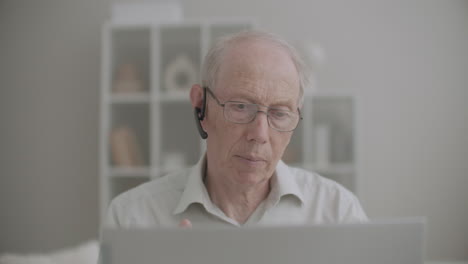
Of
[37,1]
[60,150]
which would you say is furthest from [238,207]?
[37,1]

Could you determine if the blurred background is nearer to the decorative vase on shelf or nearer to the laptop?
the decorative vase on shelf

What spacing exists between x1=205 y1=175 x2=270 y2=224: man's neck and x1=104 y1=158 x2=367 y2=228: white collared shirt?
0.02m

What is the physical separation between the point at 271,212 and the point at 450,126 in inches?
94.0

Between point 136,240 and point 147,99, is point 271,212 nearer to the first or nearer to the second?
point 136,240

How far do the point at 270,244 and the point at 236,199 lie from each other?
0.67 m

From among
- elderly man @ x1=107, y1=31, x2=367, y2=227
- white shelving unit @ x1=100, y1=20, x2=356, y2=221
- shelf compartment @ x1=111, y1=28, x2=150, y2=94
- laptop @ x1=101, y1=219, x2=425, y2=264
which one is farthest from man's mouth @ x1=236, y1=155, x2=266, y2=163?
shelf compartment @ x1=111, y1=28, x2=150, y2=94

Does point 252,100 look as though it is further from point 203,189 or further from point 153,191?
point 153,191

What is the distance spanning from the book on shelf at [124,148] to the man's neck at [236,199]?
150cm

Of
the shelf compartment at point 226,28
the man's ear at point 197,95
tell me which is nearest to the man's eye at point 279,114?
the man's ear at point 197,95

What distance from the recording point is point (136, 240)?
1.65 feet

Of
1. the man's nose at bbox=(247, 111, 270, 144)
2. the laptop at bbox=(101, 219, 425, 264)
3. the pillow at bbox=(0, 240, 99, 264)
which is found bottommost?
the pillow at bbox=(0, 240, 99, 264)

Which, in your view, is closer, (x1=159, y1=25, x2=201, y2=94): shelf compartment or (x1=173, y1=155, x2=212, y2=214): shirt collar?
(x1=173, y1=155, x2=212, y2=214): shirt collar

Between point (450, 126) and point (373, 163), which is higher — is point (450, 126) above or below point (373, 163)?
above

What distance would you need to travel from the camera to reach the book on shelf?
2.56 metres
